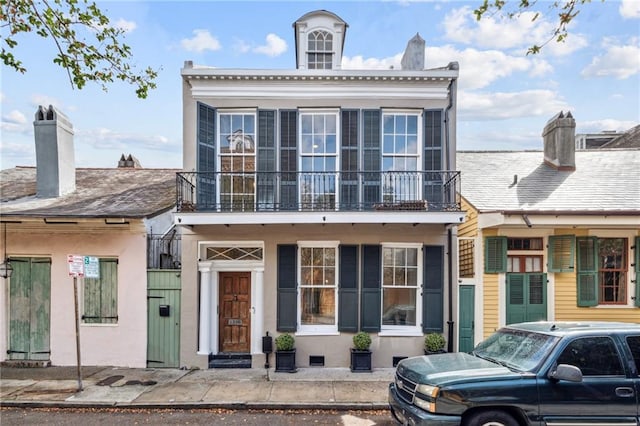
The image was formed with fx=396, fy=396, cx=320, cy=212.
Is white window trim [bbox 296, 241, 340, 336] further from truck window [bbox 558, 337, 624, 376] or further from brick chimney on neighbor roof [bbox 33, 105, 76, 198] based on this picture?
brick chimney on neighbor roof [bbox 33, 105, 76, 198]

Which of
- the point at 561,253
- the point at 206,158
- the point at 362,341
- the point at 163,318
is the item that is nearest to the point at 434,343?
the point at 362,341

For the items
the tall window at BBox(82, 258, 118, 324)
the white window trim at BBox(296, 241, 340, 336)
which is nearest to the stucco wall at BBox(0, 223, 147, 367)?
the tall window at BBox(82, 258, 118, 324)

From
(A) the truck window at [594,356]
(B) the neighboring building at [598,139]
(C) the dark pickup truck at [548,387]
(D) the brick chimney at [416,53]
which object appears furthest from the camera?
(B) the neighboring building at [598,139]

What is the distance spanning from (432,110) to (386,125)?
1088mm

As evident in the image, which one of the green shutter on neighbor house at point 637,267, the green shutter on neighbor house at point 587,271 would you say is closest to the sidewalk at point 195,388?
the green shutter on neighbor house at point 587,271

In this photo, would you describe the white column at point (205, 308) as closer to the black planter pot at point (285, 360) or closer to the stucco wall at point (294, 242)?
the stucco wall at point (294, 242)

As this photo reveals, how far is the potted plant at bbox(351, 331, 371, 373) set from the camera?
28.5 ft

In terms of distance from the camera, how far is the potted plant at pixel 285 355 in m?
8.62

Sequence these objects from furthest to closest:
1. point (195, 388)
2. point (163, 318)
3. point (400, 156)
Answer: point (400, 156) → point (163, 318) → point (195, 388)

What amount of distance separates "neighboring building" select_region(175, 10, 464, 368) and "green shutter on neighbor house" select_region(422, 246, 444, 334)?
2 centimetres

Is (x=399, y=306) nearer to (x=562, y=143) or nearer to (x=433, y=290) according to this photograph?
(x=433, y=290)

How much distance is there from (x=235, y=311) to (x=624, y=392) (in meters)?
7.28

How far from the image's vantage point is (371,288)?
9.11 m

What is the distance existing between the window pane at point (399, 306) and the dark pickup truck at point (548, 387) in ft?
12.7
